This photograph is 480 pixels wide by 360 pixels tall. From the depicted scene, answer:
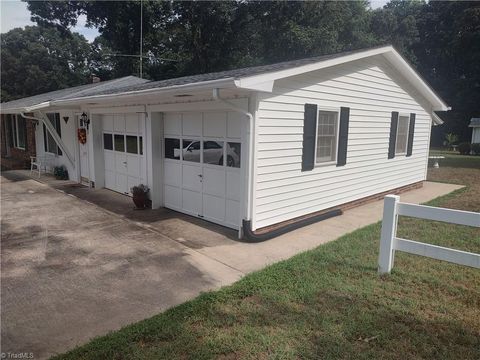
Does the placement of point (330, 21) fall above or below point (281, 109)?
above

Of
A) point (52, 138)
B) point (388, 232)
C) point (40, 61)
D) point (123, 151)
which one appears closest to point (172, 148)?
point (123, 151)

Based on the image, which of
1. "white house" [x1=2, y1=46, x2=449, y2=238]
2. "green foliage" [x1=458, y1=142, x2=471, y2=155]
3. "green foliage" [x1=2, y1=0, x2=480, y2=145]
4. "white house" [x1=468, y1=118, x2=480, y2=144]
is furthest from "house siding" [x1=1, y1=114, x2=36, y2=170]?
"white house" [x1=468, y1=118, x2=480, y2=144]

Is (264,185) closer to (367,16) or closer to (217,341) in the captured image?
(217,341)

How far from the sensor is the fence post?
4.51 metres

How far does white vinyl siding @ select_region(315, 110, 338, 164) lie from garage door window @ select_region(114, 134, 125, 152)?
5.49 meters

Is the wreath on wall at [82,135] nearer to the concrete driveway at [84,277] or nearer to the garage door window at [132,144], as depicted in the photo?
the garage door window at [132,144]

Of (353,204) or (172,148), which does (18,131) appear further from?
(353,204)

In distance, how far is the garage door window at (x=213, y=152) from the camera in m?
7.01

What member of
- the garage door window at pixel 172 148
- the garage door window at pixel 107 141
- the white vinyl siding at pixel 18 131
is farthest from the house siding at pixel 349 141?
the white vinyl siding at pixel 18 131

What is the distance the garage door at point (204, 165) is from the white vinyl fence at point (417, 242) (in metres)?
2.71

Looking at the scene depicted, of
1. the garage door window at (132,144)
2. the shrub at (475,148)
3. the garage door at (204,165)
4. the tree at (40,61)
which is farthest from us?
the tree at (40,61)

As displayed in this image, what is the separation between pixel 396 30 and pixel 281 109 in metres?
38.0

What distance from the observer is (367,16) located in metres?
33.8

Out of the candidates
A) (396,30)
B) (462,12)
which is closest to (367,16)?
(396,30)
